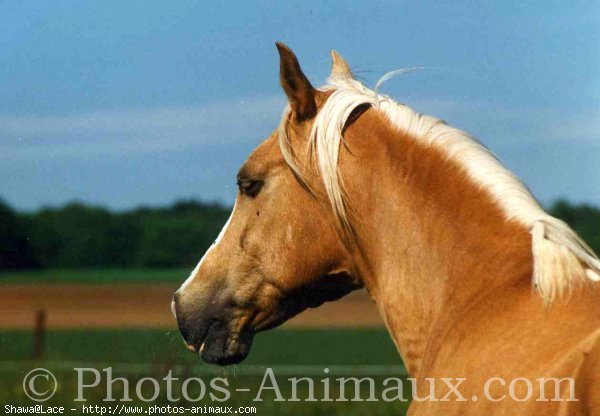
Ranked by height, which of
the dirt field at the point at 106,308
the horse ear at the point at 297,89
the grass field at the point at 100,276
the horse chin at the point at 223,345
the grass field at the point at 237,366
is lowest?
the grass field at the point at 100,276

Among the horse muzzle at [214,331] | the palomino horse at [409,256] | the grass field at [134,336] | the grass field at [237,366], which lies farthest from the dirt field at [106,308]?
the palomino horse at [409,256]

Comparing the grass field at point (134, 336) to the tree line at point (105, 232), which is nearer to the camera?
the grass field at point (134, 336)

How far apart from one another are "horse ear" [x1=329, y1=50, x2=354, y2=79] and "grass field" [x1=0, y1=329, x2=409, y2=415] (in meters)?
1.29

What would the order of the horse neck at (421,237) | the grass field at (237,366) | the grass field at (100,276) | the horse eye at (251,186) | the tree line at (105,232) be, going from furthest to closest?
1. the grass field at (100,276)
2. the tree line at (105,232)
3. the grass field at (237,366)
4. the horse eye at (251,186)
5. the horse neck at (421,237)

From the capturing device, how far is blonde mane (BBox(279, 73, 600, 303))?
8.23 ft

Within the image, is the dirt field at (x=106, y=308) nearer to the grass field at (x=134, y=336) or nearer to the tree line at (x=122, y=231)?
the grass field at (x=134, y=336)

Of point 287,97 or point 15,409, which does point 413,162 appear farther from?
point 15,409

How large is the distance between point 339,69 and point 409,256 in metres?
0.90

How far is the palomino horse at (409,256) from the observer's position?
2.43 m

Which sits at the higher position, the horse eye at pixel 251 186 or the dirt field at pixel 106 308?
the horse eye at pixel 251 186

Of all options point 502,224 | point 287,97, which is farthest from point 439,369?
point 287,97

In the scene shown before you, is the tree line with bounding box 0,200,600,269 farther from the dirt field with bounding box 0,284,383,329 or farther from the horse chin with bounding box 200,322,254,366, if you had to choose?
the horse chin with bounding box 200,322,254,366

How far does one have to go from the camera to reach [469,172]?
2854 mm

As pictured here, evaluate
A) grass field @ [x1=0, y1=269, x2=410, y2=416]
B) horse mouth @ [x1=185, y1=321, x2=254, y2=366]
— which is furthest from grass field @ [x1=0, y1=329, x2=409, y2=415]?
horse mouth @ [x1=185, y1=321, x2=254, y2=366]
